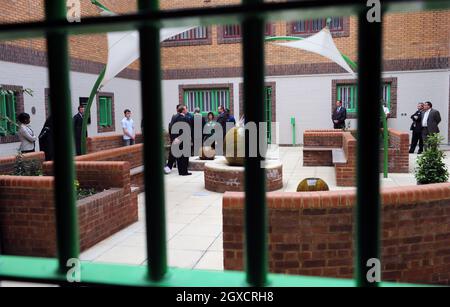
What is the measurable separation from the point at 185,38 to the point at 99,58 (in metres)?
4.70

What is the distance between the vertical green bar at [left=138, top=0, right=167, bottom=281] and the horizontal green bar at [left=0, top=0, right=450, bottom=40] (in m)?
0.04

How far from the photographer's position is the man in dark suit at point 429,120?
13.7 m

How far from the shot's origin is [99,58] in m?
17.0

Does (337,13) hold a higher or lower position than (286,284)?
higher

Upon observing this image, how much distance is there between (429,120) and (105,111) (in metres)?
12.3

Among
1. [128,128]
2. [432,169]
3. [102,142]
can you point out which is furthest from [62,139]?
[128,128]

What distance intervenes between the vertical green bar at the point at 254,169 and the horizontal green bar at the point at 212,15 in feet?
0.13

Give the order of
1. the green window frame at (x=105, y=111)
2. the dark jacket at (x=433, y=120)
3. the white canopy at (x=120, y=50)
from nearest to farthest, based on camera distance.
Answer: the white canopy at (x=120, y=50) → the dark jacket at (x=433, y=120) → the green window frame at (x=105, y=111)

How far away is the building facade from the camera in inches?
683

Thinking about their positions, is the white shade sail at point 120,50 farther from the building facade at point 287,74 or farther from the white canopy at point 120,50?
the building facade at point 287,74

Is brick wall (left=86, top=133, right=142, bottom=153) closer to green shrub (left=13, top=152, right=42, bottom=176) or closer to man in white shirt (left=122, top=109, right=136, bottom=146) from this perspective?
man in white shirt (left=122, top=109, right=136, bottom=146)

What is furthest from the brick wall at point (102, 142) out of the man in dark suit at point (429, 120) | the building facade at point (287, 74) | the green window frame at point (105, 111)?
the man in dark suit at point (429, 120)
